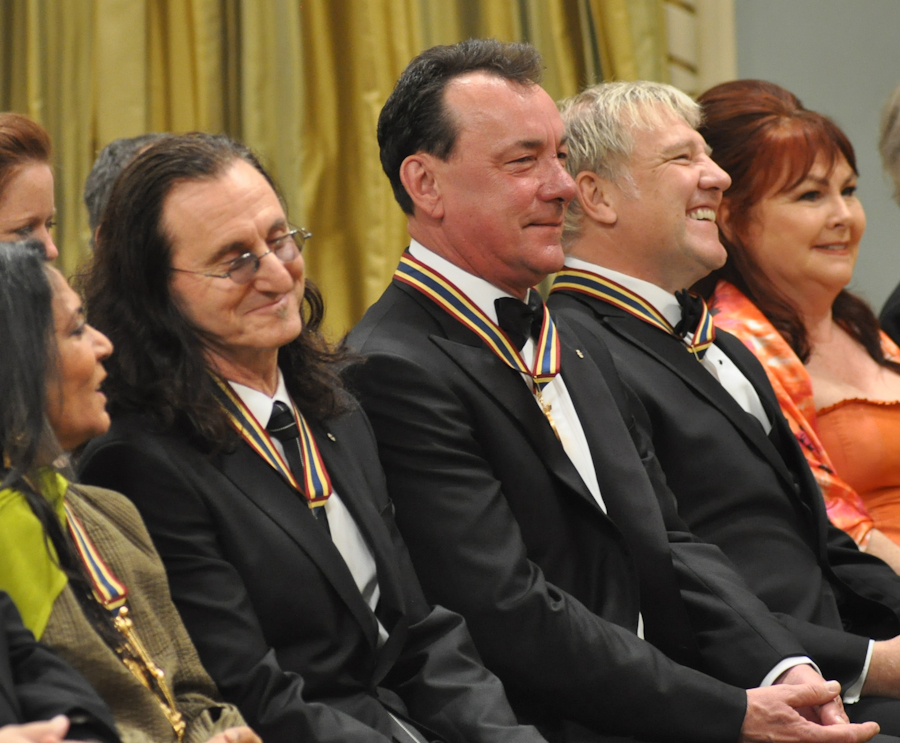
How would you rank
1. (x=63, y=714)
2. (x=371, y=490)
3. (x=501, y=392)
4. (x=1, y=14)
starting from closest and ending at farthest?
1. (x=63, y=714)
2. (x=371, y=490)
3. (x=501, y=392)
4. (x=1, y=14)

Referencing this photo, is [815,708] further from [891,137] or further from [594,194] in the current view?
[891,137]

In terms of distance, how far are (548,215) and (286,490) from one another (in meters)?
0.87

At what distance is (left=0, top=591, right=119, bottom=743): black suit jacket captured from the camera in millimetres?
1516

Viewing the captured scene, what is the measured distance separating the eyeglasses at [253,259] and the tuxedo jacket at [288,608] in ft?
0.89

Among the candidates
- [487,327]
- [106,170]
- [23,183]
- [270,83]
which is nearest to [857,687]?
[487,327]

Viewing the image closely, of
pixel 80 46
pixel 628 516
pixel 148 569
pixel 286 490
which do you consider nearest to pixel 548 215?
pixel 628 516

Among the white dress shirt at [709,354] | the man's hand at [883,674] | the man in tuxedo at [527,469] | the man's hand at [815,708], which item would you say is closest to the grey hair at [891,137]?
the white dress shirt at [709,354]

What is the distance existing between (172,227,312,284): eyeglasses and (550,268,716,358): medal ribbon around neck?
0.92m

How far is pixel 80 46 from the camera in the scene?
3832mm

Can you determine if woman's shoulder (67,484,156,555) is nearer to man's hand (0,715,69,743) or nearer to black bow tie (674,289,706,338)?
man's hand (0,715,69,743)

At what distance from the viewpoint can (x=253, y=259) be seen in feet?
6.77

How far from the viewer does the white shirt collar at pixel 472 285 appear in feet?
8.02

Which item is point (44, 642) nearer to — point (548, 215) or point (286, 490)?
point (286, 490)

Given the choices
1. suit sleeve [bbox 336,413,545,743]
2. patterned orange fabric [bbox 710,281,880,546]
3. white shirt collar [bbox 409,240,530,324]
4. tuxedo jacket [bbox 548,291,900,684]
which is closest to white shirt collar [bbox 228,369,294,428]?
suit sleeve [bbox 336,413,545,743]
